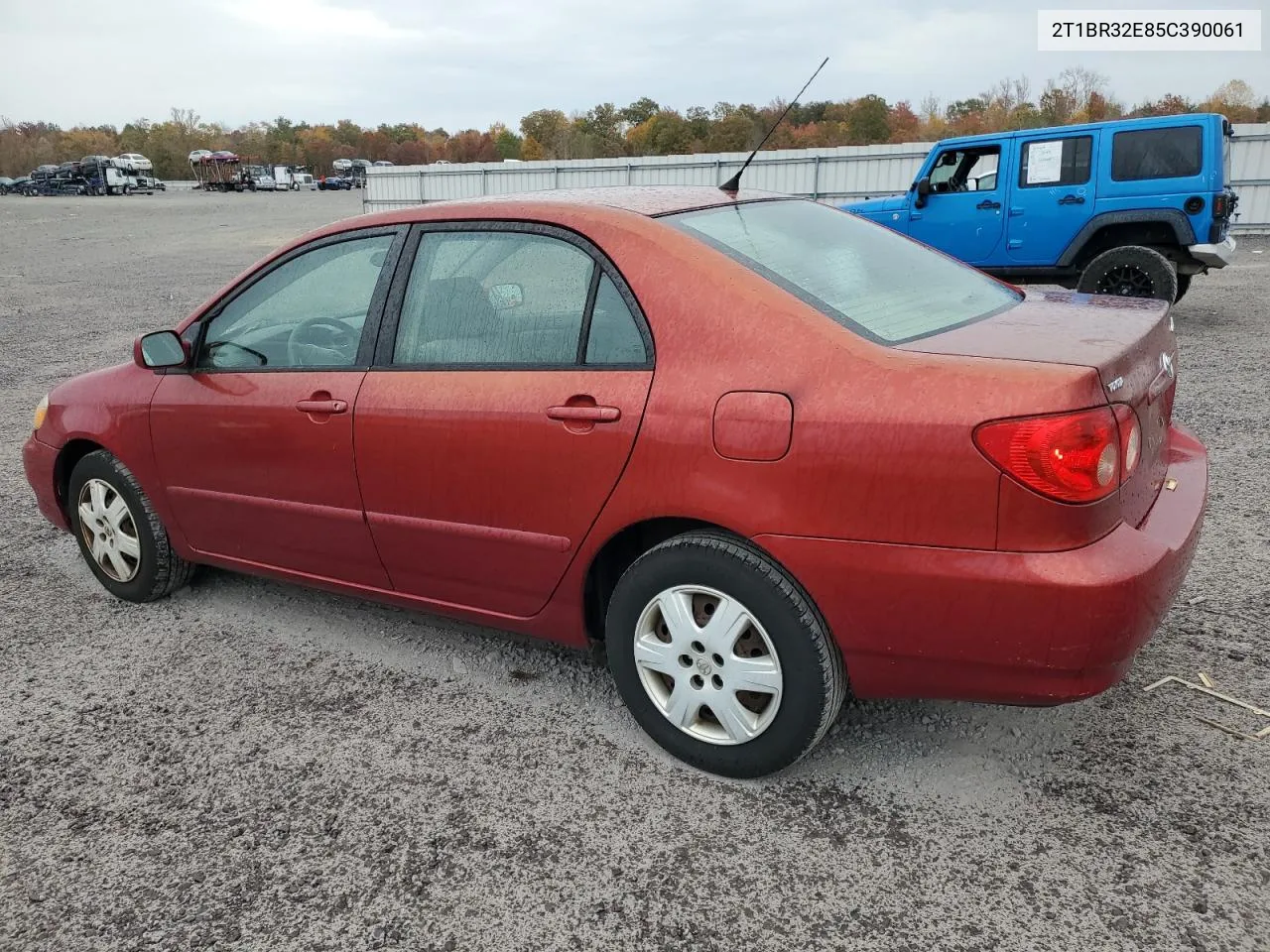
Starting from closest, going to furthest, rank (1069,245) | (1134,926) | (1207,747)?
(1134,926), (1207,747), (1069,245)

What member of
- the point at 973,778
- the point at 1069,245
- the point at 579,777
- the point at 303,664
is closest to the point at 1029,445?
the point at 973,778

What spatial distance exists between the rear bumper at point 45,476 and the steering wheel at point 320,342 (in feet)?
4.92

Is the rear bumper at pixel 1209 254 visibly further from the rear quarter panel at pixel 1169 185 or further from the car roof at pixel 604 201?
the car roof at pixel 604 201

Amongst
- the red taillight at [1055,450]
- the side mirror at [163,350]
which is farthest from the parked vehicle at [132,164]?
the red taillight at [1055,450]

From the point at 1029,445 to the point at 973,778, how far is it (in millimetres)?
1034

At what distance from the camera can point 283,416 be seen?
3.31 m

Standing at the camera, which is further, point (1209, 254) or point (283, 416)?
point (1209, 254)

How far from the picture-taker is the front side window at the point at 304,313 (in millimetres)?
3277

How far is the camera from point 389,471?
10.1 ft

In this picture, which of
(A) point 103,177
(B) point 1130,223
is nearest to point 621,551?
(B) point 1130,223

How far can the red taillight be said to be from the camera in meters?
2.10

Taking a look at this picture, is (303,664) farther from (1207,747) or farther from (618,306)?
(1207,747)

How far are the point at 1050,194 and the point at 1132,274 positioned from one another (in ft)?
3.82

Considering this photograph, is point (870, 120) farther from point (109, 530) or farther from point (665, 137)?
point (109, 530)
